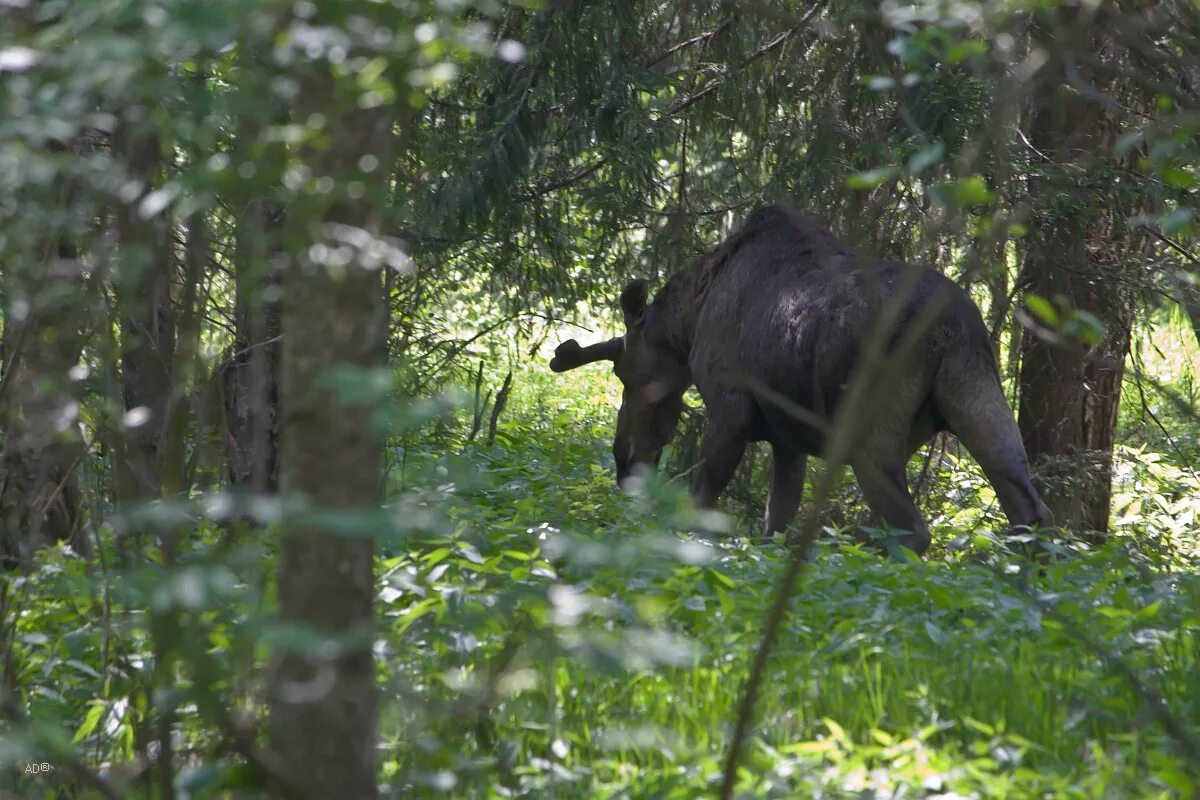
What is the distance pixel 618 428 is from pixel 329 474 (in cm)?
773

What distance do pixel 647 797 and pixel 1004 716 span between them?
118cm

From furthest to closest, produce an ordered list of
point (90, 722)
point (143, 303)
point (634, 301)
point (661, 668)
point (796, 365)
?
point (634, 301) → point (796, 365) → point (143, 303) → point (661, 668) → point (90, 722)

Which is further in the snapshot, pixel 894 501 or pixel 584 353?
pixel 584 353

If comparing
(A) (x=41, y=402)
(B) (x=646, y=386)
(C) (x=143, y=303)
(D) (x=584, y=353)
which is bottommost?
(A) (x=41, y=402)

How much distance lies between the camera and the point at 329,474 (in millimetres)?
2971

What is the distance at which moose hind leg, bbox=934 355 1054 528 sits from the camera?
24.7 ft

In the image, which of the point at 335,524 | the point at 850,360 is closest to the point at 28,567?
the point at 335,524

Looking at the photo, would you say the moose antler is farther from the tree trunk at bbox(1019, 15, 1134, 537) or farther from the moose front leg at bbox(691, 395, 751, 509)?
the tree trunk at bbox(1019, 15, 1134, 537)

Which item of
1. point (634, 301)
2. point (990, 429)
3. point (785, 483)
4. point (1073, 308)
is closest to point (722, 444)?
point (785, 483)

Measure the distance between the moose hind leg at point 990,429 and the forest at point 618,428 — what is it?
2cm

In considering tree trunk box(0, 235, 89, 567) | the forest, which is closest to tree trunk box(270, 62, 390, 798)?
the forest

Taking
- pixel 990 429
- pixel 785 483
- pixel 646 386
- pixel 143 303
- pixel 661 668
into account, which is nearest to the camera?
pixel 661 668

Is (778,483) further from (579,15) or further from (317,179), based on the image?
(317,179)

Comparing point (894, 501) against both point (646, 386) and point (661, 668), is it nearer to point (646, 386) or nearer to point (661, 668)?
point (646, 386)
